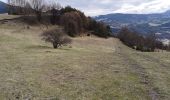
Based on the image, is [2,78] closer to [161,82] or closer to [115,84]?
[115,84]

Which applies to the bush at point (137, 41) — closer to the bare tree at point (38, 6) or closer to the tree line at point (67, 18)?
the tree line at point (67, 18)

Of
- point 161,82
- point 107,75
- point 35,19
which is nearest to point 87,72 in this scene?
point 107,75

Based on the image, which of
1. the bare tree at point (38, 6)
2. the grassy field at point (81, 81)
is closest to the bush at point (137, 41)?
the bare tree at point (38, 6)

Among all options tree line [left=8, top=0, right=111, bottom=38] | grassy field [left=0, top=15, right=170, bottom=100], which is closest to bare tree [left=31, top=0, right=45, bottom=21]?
tree line [left=8, top=0, right=111, bottom=38]

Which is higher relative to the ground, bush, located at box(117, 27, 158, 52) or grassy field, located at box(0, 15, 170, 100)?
grassy field, located at box(0, 15, 170, 100)

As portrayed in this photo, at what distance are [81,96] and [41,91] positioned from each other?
2.53 m

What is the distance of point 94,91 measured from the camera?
1956 centimetres

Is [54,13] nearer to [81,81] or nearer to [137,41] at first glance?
[137,41]

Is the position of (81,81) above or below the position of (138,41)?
above

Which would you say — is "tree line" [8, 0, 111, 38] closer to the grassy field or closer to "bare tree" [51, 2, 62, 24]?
"bare tree" [51, 2, 62, 24]

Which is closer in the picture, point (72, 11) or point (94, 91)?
point (94, 91)

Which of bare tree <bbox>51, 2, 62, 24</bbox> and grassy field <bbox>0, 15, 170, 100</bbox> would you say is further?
bare tree <bbox>51, 2, 62, 24</bbox>

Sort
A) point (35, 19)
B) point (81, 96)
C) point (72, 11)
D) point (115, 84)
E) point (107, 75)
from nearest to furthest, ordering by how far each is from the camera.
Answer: point (81, 96)
point (115, 84)
point (107, 75)
point (35, 19)
point (72, 11)

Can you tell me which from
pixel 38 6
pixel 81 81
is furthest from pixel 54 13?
pixel 81 81
